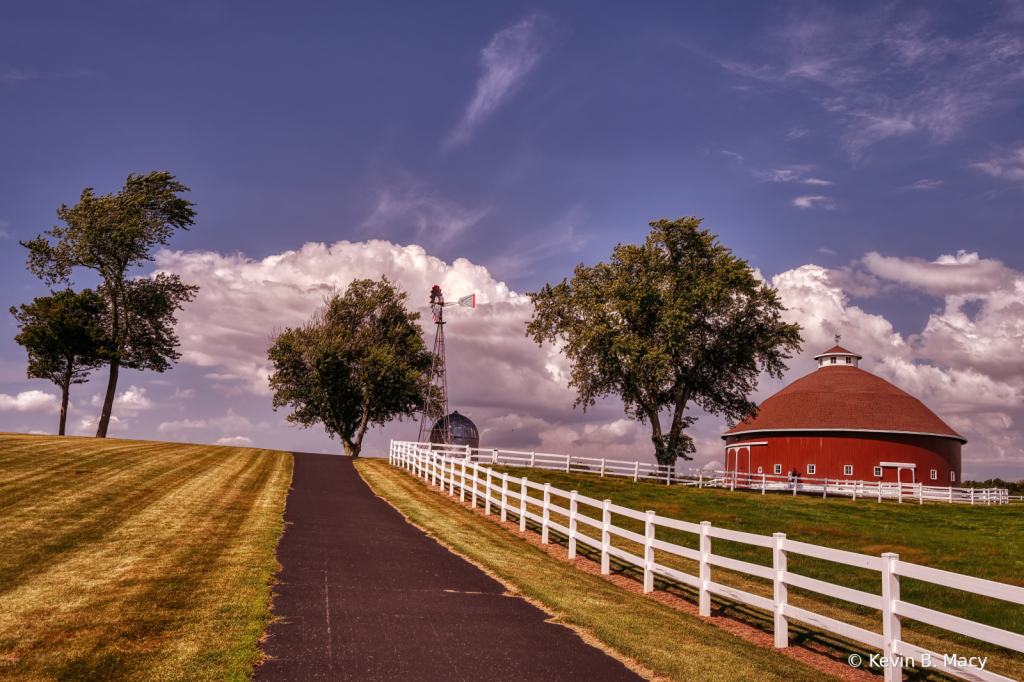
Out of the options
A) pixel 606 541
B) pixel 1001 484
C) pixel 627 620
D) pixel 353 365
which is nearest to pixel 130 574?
pixel 627 620

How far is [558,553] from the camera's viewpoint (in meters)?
17.4

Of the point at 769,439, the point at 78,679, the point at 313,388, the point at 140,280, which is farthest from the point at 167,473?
the point at 769,439

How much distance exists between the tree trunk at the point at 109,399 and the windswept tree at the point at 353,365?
12263 millimetres

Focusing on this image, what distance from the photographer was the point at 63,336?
48062mm

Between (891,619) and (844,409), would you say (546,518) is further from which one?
(844,409)

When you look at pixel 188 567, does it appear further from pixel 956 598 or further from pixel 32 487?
pixel 956 598

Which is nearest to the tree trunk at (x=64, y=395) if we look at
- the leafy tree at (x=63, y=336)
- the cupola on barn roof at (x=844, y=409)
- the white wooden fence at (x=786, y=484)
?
the leafy tree at (x=63, y=336)

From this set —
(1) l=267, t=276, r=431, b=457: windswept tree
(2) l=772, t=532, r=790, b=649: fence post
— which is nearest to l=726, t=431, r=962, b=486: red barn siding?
(1) l=267, t=276, r=431, b=457: windswept tree

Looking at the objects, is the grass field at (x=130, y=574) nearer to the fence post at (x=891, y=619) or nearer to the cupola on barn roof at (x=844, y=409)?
the fence post at (x=891, y=619)

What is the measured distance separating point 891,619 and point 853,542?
1559 centimetres

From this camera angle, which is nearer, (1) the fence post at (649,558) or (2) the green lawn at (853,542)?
(2) the green lawn at (853,542)

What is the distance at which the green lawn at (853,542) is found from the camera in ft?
41.9

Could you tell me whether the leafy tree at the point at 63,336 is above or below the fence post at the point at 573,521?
above

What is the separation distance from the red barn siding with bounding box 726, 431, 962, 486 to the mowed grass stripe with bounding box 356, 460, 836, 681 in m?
40.0
